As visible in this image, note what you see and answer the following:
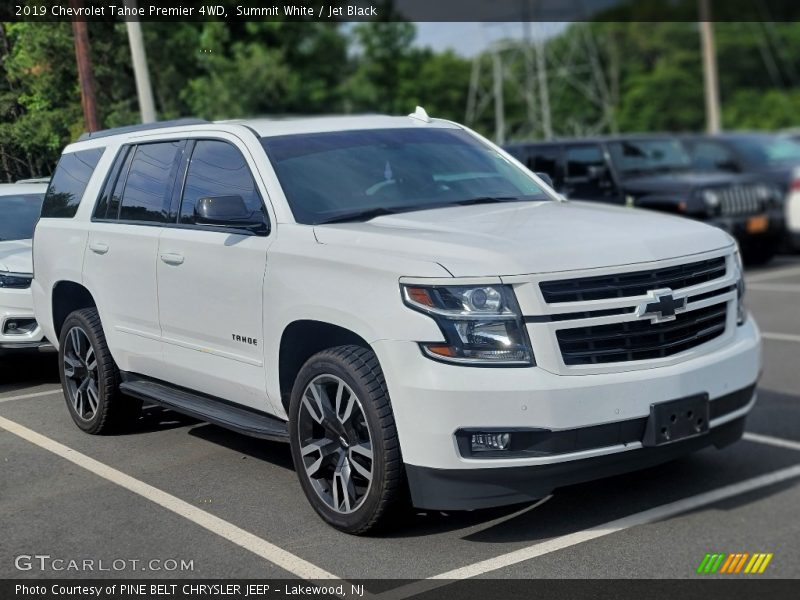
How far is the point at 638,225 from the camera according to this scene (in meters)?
5.15

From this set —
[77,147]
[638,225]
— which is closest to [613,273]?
[638,225]

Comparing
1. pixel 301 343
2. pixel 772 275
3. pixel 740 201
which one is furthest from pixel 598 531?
pixel 740 201

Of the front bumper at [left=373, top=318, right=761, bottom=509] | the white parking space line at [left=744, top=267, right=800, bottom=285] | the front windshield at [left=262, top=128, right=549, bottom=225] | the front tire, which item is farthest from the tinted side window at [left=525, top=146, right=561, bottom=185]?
the front bumper at [left=373, top=318, right=761, bottom=509]

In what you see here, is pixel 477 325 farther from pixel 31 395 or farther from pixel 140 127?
pixel 31 395

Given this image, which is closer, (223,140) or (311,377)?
(311,377)

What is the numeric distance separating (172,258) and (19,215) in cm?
117

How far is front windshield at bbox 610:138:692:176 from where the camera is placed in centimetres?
1562

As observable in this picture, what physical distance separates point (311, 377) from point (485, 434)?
34.2 inches

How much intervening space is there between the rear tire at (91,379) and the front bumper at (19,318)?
134 millimetres

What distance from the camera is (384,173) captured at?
5.73 m

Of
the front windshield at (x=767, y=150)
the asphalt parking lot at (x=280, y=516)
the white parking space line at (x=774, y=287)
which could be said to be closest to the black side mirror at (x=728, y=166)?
the front windshield at (x=767, y=150)

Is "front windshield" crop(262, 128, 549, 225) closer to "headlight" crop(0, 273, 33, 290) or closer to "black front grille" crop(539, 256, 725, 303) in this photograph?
"black front grille" crop(539, 256, 725, 303)

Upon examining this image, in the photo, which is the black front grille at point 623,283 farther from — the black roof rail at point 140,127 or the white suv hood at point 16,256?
the white suv hood at point 16,256

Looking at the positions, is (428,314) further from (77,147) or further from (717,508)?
(77,147)
